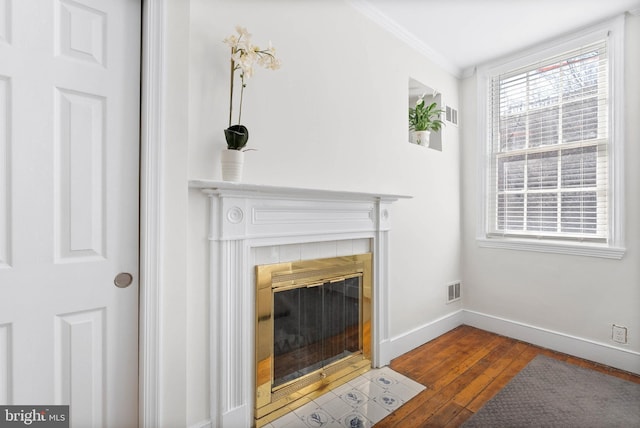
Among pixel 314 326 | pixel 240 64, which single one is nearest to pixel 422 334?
pixel 314 326

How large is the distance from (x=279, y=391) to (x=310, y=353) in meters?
0.29

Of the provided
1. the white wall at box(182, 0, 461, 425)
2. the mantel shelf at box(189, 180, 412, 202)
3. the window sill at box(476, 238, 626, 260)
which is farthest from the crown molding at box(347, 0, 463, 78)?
the window sill at box(476, 238, 626, 260)

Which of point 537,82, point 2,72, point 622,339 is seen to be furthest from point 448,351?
point 2,72

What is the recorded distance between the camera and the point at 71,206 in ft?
3.87

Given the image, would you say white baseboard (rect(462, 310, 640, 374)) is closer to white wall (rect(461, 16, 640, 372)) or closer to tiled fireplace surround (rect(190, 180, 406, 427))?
white wall (rect(461, 16, 640, 372))

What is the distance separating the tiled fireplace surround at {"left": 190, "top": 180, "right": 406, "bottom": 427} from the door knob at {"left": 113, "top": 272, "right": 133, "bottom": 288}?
0.34 m

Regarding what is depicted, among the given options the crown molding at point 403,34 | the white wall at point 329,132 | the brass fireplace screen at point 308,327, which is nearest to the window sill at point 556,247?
the white wall at point 329,132

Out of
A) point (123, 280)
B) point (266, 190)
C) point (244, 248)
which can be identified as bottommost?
point (123, 280)

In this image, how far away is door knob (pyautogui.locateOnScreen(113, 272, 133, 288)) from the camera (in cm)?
127

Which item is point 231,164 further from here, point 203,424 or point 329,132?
point 203,424

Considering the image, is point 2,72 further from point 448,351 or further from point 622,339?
point 622,339

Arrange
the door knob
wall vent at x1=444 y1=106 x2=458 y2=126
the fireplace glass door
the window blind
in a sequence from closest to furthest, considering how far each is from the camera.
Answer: the door knob, the fireplace glass door, the window blind, wall vent at x1=444 y1=106 x2=458 y2=126

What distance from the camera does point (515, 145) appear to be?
2832 millimetres

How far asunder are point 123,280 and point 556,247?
3.09 meters
